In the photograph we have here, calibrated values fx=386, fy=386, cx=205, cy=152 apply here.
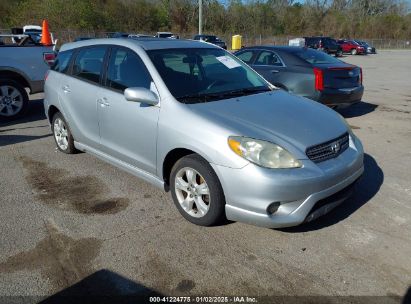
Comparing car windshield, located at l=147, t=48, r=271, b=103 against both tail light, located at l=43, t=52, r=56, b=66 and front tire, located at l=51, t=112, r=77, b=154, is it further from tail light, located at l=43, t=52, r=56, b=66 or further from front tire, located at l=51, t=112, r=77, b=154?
tail light, located at l=43, t=52, r=56, b=66

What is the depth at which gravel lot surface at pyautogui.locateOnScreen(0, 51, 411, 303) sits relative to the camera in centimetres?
287

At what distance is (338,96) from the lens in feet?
25.5

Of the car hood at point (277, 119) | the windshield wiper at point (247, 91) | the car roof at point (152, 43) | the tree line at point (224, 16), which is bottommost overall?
the car hood at point (277, 119)

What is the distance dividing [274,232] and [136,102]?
1881mm

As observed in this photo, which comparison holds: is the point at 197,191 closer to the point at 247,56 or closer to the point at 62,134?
the point at 62,134

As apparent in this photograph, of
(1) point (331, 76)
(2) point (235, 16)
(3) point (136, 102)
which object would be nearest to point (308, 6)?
(2) point (235, 16)

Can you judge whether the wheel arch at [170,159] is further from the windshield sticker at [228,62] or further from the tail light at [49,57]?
the tail light at [49,57]

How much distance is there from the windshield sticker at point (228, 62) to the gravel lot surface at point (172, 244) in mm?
1698

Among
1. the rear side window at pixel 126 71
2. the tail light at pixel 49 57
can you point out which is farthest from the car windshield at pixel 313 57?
the tail light at pixel 49 57

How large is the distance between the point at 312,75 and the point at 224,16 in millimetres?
61087

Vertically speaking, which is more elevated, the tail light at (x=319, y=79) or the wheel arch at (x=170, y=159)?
the tail light at (x=319, y=79)

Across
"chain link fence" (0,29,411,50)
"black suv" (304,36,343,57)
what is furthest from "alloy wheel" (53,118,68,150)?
"black suv" (304,36,343,57)

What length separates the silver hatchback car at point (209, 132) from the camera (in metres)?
3.15

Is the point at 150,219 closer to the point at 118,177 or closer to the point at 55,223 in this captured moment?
the point at 55,223
